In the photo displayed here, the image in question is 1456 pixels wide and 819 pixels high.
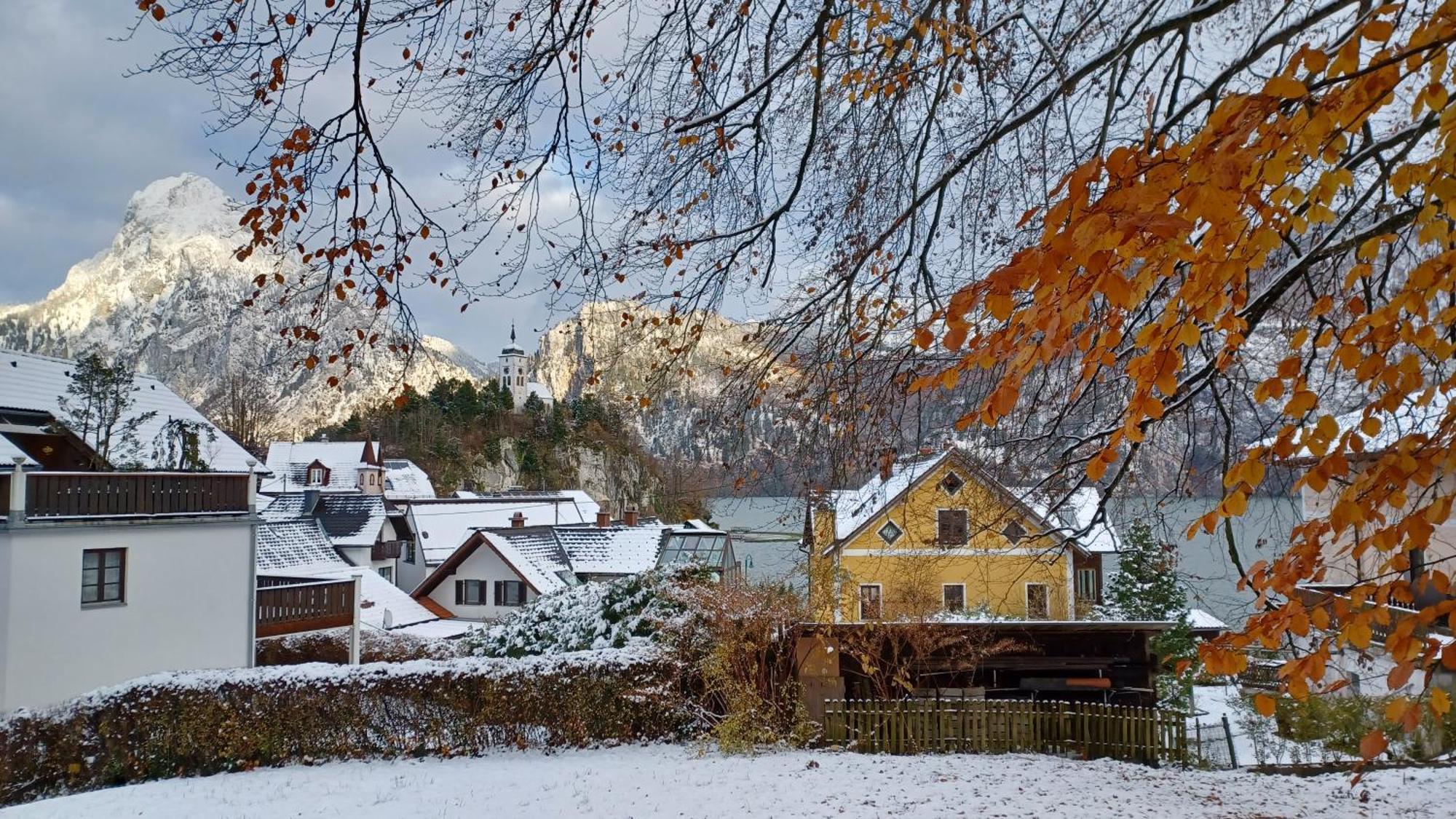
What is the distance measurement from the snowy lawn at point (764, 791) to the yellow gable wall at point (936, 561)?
1.87 metres

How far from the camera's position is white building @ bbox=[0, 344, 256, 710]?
489 inches

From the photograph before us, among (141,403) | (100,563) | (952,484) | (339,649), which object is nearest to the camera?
(952,484)

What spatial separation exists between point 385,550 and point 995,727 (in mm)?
28352

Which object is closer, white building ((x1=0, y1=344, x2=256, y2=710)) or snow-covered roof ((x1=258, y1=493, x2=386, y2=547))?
white building ((x1=0, y1=344, x2=256, y2=710))

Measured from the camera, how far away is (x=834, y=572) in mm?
10789

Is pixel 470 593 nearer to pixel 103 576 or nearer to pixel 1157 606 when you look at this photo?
pixel 103 576

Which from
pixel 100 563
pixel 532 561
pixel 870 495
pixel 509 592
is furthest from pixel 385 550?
pixel 870 495

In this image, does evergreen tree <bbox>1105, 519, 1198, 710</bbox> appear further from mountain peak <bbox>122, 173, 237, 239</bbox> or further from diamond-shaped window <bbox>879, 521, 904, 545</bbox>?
mountain peak <bbox>122, 173, 237, 239</bbox>

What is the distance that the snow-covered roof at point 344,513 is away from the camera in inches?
1225

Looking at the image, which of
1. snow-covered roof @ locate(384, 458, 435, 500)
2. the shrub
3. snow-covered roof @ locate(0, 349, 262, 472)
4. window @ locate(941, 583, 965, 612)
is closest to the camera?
snow-covered roof @ locate(0, 349, 262, 472)

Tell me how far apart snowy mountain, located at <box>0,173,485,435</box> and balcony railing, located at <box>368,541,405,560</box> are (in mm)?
6363

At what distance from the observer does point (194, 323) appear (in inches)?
918

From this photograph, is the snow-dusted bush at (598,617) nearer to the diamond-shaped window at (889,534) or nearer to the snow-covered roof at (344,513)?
the diamond-shaped window at (889,534)

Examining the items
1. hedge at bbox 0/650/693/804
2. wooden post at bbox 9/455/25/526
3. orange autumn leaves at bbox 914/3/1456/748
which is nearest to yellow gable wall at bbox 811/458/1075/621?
orange autumn leaves at bbox 914/3/1456/748
